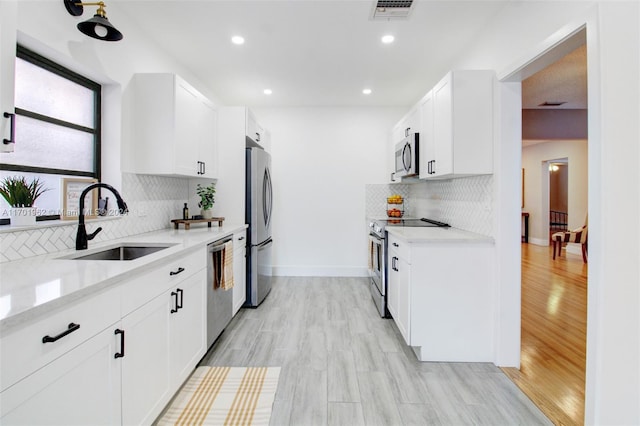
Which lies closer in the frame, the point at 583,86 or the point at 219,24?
the point at 219,24

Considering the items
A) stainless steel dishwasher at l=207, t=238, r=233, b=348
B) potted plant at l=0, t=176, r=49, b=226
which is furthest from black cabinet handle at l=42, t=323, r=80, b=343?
stainless steel dishwasher at l=207, t=238, r=233, b=348

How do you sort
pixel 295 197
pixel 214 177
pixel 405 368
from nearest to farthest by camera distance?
1. pixel 405 368
2. pixel 214 177
3. pixel 295 197

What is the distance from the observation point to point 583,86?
3836mm

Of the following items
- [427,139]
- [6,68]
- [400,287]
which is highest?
[427,139]

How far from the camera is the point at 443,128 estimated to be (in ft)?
8.25

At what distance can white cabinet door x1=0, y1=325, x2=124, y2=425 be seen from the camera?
864 millimetres

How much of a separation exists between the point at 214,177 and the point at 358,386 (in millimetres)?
2512

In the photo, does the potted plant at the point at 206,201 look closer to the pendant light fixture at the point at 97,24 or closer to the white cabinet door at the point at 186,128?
the white cabinet door at the point at 186,128

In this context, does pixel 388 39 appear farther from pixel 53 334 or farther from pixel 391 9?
pixel 53 334

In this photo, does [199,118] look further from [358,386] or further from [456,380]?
[456,380]

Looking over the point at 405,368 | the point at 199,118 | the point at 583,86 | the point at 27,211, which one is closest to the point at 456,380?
the point at 405,368

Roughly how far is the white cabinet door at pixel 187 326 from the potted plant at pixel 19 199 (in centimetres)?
90

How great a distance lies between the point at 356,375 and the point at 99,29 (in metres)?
2.85

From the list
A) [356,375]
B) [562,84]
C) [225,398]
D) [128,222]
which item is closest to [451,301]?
[356,375]
